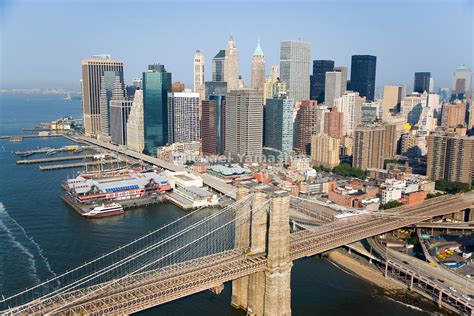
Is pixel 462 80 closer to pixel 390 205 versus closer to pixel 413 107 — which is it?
pixel 413 107

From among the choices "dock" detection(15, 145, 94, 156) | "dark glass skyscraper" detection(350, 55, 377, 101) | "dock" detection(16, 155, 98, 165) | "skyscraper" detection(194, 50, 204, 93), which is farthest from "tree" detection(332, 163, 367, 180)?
"dark glass skyscraper" detection(350, 55, 377, 101)

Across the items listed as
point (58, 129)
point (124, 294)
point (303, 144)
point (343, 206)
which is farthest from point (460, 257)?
point (58, 129)

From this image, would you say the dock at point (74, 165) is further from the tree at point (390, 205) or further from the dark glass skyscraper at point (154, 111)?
the tree at point (390, 205)

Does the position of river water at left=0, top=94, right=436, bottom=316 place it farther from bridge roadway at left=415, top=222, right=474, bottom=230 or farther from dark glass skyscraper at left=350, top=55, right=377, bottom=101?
dark glass skyscraper at left=350, top=55, right=377, bottom=101

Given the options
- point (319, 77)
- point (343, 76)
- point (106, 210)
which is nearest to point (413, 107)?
point (343, 76)

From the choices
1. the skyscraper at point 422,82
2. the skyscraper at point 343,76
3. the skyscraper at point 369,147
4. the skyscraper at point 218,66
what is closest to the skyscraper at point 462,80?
the skyscraper at point 422,82

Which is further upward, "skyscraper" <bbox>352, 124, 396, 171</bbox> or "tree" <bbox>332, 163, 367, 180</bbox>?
"skyscraper" <bbox>352, 124, 396, 171</bbox>

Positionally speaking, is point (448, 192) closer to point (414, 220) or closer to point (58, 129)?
point (414, 220)
